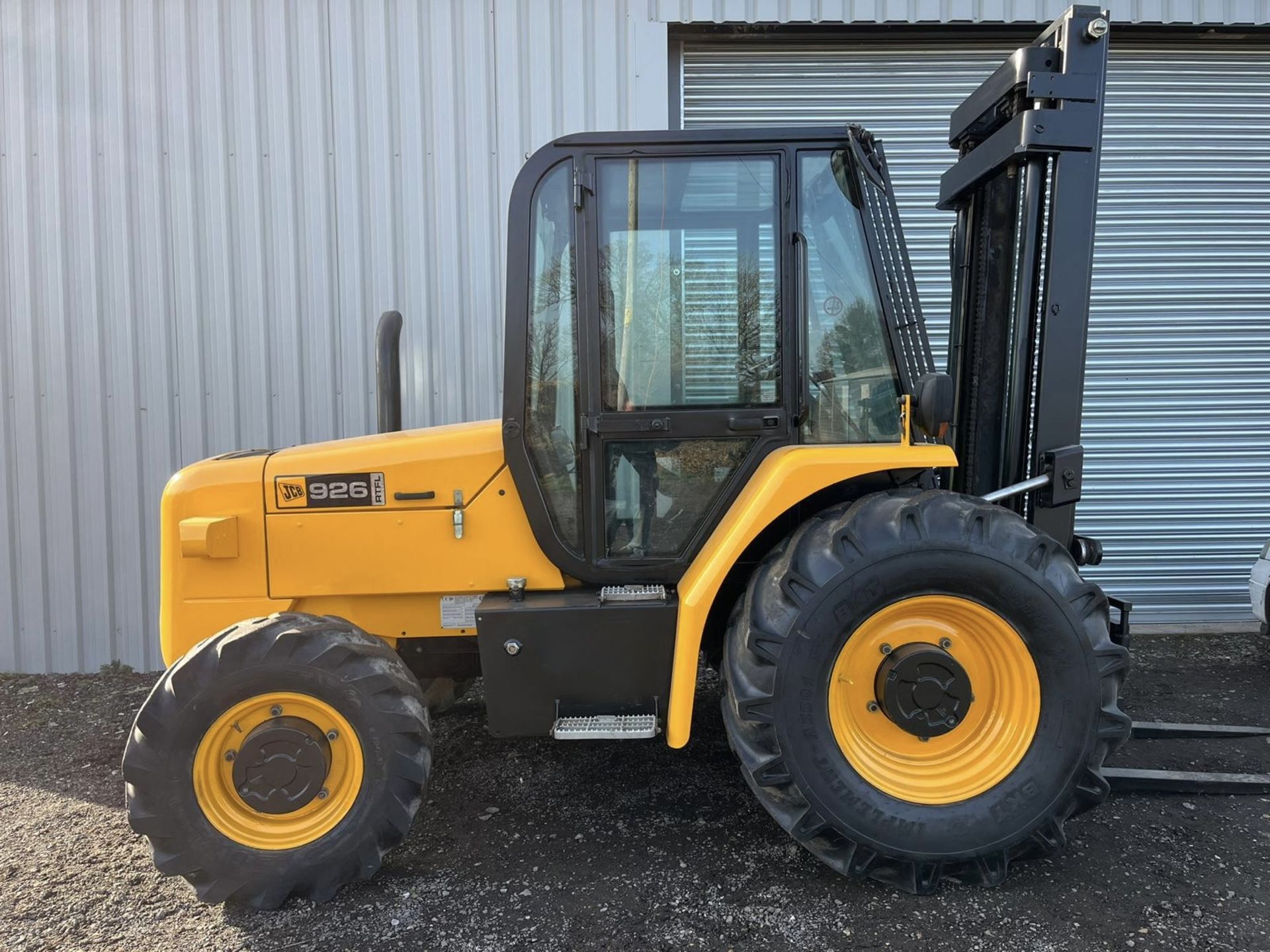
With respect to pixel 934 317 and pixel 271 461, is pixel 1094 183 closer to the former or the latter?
pixel 934 317

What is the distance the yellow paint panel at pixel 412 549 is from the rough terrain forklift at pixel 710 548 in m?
0.01

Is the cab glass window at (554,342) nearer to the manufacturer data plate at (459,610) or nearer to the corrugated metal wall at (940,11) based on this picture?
the manufacturer data plate at (459,610)

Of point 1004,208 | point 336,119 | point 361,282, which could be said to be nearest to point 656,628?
point 1004,208

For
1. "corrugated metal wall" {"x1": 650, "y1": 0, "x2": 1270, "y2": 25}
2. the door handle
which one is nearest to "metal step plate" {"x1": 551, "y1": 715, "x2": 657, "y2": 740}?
the door handle

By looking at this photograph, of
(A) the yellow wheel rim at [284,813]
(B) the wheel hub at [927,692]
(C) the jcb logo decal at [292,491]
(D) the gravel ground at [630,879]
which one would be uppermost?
(C) the jcb logo decal at [292,491]

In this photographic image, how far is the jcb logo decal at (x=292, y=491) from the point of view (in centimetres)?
A: 289

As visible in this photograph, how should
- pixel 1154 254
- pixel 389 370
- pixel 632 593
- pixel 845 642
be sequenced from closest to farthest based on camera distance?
1. pixel 845 642
2. pixel 632 593
3. pixel 389 370
4. pixel 1154 254

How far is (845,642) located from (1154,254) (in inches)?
198

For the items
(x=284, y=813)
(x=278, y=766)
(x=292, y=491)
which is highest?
(x=292, y=491)

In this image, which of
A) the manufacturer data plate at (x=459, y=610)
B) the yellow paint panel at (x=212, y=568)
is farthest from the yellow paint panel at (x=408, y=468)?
the manufacturer data plate at (x=459, y=610)

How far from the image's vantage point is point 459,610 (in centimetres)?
Result: 295

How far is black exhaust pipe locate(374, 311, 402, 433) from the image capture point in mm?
3203

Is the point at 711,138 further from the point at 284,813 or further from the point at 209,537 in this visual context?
the point at 284,813

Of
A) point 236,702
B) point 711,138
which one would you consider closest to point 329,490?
point 236,702
